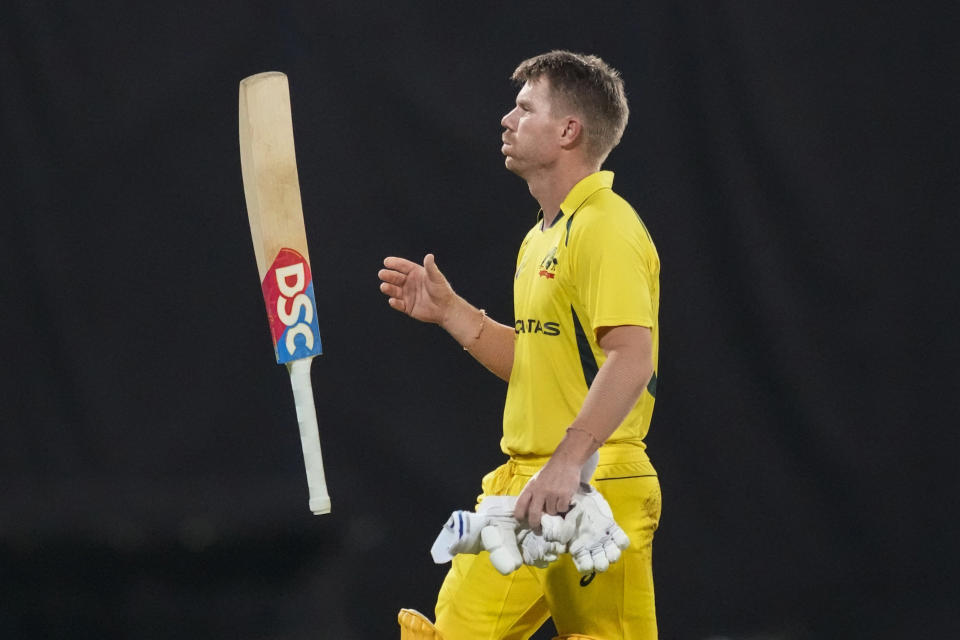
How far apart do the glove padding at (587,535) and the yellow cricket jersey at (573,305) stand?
237 millimetres

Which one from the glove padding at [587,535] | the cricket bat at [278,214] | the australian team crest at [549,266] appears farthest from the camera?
the cricket bat at [278,214]

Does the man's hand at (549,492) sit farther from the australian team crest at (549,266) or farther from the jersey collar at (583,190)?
the jersey collar at (583,190)

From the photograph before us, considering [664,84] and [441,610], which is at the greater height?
[664,84]

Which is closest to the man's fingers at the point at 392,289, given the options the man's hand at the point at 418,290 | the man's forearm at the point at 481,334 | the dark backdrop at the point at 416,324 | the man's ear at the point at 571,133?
the man's hand at the point at 418,290

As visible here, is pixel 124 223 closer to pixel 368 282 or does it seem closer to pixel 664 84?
pixel 368 282

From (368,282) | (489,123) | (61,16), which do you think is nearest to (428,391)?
(368,282)

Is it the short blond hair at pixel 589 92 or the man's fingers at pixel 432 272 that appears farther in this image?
the man's fingers at pixel 432 272

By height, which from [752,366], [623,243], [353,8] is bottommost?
[752,366]

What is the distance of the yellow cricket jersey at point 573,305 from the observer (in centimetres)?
215

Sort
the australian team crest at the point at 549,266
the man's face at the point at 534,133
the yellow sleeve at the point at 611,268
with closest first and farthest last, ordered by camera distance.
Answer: the yellow sleeve at the point at 611,268
the australian team crest at the point at 549,266
the man's face at the point at 534,133

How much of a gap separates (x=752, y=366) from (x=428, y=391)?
89cm

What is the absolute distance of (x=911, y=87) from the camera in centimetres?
356

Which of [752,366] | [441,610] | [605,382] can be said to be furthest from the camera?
[752,366]

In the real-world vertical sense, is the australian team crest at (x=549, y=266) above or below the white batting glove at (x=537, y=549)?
above
